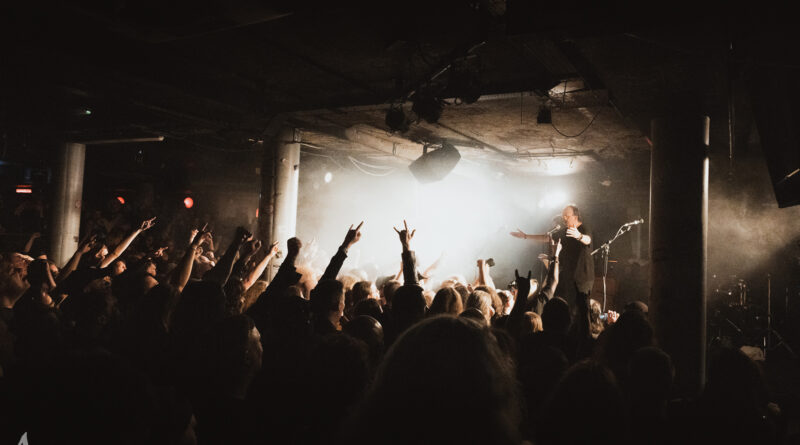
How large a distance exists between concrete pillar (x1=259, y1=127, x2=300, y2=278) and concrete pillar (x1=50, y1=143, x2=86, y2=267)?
21.0 feet

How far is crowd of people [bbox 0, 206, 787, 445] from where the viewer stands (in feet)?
4.47

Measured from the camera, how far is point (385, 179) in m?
18.0

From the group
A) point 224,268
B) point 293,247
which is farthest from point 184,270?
point 293,247

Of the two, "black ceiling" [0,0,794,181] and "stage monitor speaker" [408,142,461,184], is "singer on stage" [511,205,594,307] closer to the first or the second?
"black ceiling" [0,0,794,181]

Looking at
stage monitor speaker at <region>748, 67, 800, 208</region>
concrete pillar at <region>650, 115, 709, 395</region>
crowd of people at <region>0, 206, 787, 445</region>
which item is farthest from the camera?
concrete pillar at <region>650, 115, 709, 395</region>

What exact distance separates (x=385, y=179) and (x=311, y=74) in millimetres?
10326

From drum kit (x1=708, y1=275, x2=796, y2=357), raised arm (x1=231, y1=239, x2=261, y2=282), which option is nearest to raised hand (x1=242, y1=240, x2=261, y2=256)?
raised arm (x1=231, y1=239, x2=261, y2=282)

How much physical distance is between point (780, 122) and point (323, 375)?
17.0ft

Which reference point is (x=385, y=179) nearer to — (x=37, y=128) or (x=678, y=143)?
(x=37, y=128)

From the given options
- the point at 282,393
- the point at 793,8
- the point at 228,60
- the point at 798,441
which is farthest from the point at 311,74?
the point at 798,441

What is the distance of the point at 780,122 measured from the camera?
474 cm

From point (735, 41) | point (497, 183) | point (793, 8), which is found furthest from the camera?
point (497, 183)

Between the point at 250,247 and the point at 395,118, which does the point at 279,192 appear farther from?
the point at 250,247

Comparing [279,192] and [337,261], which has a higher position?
[279,192]
